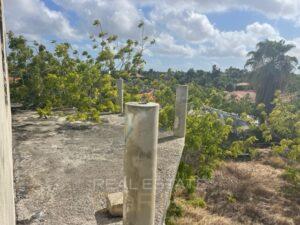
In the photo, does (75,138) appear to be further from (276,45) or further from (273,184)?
(276,45)

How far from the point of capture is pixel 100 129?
876 cm

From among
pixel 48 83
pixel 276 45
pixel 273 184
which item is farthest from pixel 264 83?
pixel 48 83

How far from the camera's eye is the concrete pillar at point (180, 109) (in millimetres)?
7508

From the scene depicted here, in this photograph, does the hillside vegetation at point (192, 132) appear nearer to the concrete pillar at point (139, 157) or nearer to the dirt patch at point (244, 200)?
the dirt patch at point (244, 200)

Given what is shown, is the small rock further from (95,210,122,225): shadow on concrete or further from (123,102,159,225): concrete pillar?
(123,102,159,225): concrete pillar

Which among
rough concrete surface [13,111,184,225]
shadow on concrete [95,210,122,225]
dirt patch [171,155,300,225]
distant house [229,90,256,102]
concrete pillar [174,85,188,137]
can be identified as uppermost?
concrete pillar [174,85,188,137]

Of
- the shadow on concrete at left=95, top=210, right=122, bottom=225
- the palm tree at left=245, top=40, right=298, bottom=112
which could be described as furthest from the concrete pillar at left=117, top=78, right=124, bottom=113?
the palm tree at left=245, top=40, right=298, bottom=112

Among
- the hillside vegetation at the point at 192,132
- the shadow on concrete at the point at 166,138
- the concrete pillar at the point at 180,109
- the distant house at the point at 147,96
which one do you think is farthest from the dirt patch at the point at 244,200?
the distant house at the point at 147,96

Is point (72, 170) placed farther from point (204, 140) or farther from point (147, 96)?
point (204, 140)

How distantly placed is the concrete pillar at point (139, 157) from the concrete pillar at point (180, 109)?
4957 mm

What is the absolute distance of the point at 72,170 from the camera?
5668mm

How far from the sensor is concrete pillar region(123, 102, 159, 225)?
98.8 inches

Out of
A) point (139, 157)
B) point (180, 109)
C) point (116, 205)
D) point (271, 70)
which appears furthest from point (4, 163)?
point (271, 70)

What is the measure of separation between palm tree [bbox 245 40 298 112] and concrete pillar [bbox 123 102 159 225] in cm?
2144
